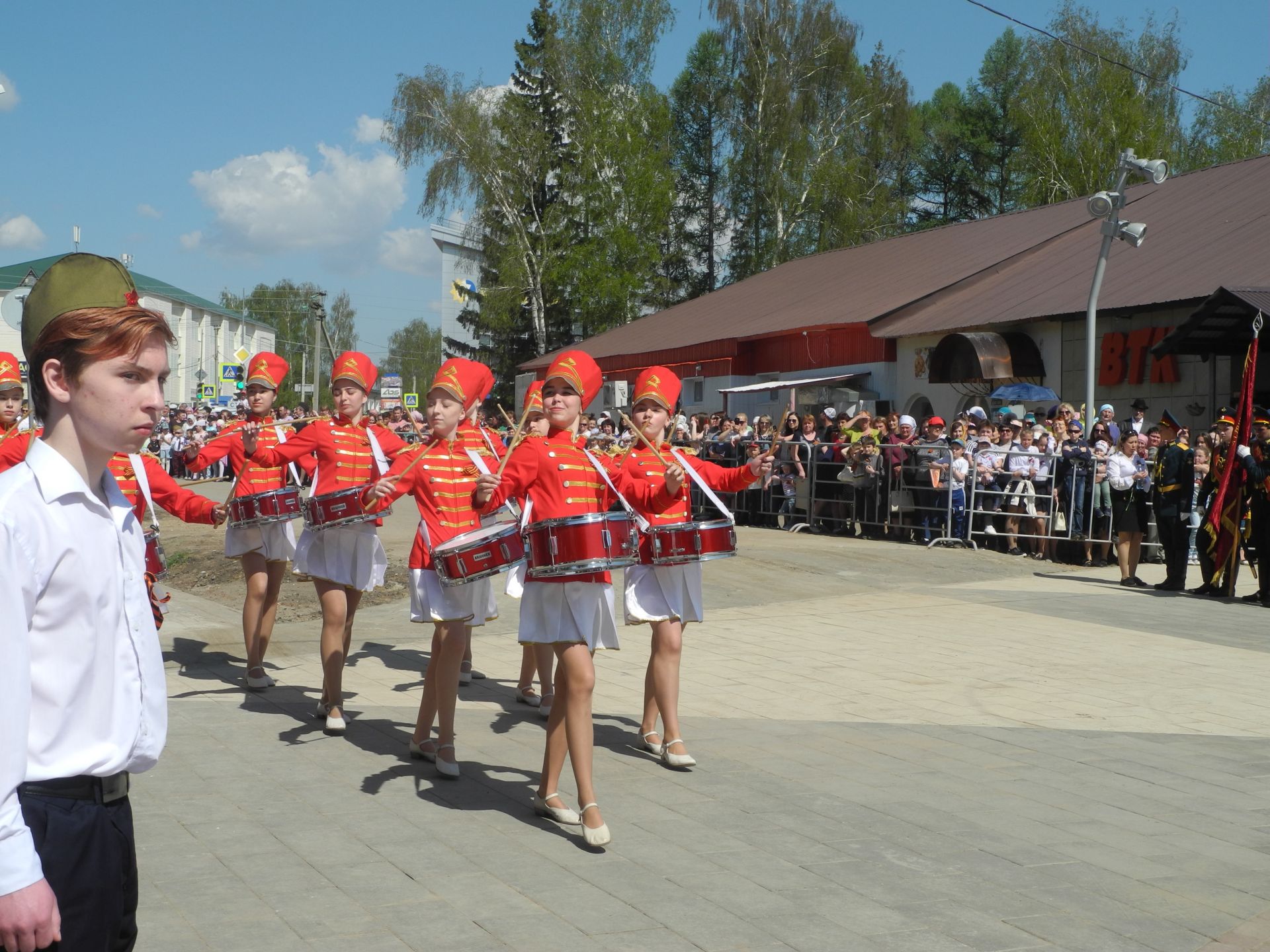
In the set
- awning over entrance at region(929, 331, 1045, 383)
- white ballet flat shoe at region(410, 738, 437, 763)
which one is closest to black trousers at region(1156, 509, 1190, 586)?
awning over entrance at region(929, 331, 1045, 383)

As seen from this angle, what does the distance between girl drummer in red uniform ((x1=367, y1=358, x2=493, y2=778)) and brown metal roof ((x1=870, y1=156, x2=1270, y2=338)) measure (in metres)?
18.3

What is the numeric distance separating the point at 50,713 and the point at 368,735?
216 inches

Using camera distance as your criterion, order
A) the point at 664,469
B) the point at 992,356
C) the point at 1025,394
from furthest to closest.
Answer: the point at 992,356 < the point at 1025,394 < the point at 664,469

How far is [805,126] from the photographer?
50531mm

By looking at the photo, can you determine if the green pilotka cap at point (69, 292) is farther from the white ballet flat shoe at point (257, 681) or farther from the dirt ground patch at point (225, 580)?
the dirt ground patch at point (225, 580)

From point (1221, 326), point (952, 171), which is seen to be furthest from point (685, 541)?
point (952, 171)

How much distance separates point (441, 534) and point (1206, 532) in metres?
11.0

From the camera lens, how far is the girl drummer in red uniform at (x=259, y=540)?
30.1ft

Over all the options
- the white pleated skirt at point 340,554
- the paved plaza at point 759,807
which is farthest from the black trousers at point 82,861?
the white pleated skirt at point 340,554

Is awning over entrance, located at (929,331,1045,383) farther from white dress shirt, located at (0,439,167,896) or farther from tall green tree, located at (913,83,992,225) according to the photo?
tall green tree, located at (913,83,992,225)

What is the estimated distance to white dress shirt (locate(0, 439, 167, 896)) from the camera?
233 cm

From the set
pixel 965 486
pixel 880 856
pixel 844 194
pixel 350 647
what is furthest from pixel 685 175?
pixel 880 856

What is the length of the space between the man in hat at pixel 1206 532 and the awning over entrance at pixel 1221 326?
12.1ft

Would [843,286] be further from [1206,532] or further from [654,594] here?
[654,594]
